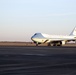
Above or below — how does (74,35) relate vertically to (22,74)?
below

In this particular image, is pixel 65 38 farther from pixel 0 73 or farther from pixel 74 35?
pixel 0 73

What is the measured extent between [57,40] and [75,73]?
81173mm

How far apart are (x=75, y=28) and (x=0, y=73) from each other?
344ft

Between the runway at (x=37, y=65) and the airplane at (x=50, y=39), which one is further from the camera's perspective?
the airplane at (x=50, y=39)

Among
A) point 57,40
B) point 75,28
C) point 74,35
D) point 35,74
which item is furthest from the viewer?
point 75,28

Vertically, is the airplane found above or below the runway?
below

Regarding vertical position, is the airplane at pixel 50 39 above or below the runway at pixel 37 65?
below

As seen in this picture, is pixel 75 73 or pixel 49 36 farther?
pixel 49 36

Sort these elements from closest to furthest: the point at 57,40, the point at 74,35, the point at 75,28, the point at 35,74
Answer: the point at 35,74, the point at 57,40, the point at 74,35, the point at 75,28

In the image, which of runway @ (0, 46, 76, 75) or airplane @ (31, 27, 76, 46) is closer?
runway @ (0, 46, 76, 75)

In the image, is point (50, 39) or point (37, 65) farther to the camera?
point (50, 39)

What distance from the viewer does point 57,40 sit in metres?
95.5

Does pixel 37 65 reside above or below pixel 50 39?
above

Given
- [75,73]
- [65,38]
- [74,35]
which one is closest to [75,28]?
[74,35]
